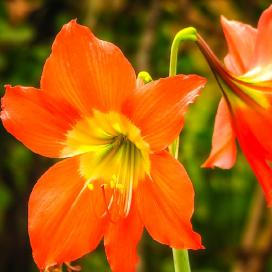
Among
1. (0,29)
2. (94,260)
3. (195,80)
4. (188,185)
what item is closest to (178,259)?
(188,185)

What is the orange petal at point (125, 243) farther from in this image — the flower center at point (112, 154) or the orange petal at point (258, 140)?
the orange petal at point (258, 140)

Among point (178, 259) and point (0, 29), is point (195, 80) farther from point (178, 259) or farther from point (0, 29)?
point (0, 29)

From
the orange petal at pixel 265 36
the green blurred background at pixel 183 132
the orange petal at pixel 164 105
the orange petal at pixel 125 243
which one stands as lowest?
the green blurred background at pixel 183 132

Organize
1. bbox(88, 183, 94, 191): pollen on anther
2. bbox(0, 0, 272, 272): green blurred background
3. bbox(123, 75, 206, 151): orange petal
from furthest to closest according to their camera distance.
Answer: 1. bbox(0, 0, 272, 272): green blurred background
2. bbox(88, 183, 94, 191): pollen on anther
3. bbox(123, 75, 206, 151): orange petal

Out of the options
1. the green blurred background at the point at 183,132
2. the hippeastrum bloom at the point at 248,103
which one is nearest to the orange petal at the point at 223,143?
the hippeastrum bloom at the point at 248,103

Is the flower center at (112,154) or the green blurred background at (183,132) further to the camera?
the green blurred background at (183,132)

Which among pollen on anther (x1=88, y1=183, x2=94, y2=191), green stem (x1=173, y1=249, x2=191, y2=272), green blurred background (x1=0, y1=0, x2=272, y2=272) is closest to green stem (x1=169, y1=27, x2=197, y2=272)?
green stem (x1=173, y1=249, x2=191, y2=272)

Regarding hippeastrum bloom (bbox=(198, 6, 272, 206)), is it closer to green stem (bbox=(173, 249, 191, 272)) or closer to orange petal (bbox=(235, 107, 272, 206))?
orange petal (bbox=(235, 107, 272, 206))
